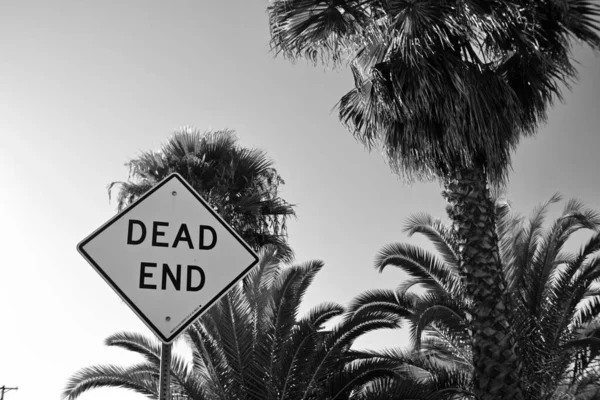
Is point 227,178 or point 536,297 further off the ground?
point 227,178

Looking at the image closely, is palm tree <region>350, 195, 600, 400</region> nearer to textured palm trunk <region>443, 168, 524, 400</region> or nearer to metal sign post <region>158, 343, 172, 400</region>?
textured palm trunk <region>443, 168, 524, 400</region>

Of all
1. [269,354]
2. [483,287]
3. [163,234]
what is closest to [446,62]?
[483,287]

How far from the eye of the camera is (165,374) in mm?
3006

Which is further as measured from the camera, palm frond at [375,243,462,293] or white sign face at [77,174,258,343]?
palm frond at [375,243,462,293]

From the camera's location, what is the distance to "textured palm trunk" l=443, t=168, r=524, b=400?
9.21 meters

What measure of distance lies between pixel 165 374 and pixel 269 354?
795cm

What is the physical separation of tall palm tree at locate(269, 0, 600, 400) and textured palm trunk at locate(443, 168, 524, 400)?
15mm

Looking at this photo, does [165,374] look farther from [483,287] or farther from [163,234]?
[483,287]

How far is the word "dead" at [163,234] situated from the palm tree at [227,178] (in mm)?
10896

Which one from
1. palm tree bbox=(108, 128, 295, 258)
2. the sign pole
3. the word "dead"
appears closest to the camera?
the sign pole

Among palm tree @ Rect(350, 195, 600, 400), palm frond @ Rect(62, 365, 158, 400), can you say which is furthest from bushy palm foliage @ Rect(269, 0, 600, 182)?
palm frond @ Rect(62, 365, 158, 400)

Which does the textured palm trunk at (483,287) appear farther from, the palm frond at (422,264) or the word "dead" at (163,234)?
the word "dead" at (163,234)

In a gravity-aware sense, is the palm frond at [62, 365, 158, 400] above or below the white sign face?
above

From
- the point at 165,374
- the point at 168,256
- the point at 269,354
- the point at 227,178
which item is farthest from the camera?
the point at 227,178
